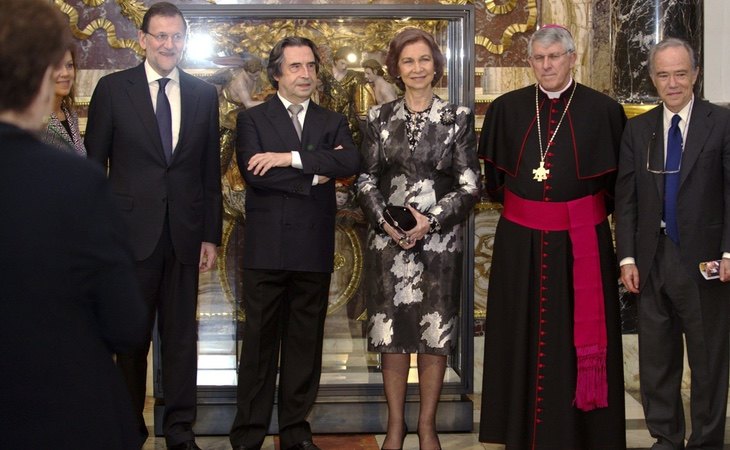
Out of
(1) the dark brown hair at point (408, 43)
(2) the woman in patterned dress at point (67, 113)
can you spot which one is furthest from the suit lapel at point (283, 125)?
(2) the woman in patterned dress at point (67, 113)

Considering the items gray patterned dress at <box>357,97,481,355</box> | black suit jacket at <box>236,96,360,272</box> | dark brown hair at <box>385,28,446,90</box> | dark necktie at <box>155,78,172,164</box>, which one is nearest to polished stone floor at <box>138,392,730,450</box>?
gray patterned dress at <box>357,97,481,355</box>

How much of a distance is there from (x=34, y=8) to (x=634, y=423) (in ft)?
14.0

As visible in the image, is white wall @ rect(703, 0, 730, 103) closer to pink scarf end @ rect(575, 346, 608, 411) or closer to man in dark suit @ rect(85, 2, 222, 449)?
pink scarf end @ rect(575, 346, 608, 411)

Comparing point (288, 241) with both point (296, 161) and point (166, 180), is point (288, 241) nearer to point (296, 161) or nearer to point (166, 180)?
point (296, 161)

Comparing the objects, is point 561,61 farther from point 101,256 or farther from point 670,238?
point 101,256

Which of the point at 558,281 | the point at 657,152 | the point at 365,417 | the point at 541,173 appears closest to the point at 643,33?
the point at 657,152

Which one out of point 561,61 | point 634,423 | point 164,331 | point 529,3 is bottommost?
point 634,423

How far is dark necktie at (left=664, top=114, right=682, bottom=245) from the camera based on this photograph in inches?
177

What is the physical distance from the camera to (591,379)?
4.40m

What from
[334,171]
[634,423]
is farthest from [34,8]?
[634,423]

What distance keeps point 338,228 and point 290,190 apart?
0.73 meters

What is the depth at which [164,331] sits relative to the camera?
462 cm

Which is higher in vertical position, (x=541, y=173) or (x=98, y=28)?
(x=98, y=28)

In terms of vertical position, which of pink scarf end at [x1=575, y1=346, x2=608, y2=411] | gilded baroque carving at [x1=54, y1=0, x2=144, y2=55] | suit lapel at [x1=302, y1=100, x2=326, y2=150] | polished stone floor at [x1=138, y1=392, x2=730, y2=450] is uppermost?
gilded baroque carving at [x1=54, y1=0, x2=144, y2=55]
